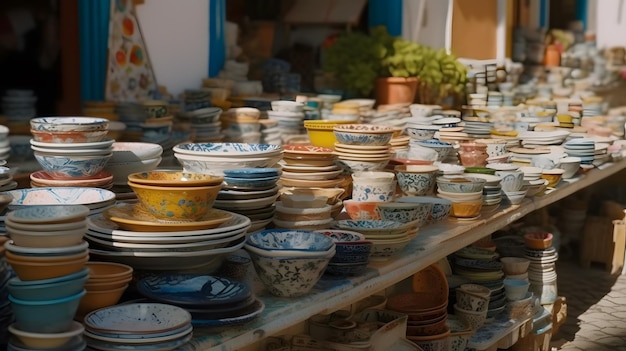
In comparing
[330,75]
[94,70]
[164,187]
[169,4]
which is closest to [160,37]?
[169,4]

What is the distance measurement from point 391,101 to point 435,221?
3.69 m

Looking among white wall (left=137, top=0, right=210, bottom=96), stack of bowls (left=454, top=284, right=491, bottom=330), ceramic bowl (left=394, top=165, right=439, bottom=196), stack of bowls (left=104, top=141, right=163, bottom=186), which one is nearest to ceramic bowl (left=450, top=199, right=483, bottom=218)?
ceramic bowl (left=394, top=165, right=439, bottom=196)

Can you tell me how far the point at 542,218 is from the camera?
678cm

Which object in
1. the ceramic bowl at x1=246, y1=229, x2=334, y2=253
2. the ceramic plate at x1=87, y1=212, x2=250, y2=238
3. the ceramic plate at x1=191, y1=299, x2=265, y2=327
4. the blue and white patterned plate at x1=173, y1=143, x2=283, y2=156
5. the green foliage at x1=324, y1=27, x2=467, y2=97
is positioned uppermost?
the green foliage at x1=324, y1=27, x2=467, y2=97

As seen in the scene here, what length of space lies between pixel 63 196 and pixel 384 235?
3.33 ft

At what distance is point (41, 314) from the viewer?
174 centimetres

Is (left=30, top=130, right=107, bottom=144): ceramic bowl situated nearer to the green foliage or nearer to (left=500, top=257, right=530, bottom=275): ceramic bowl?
(left=500, top=257, right=530, bottom=275): ceramic bowl

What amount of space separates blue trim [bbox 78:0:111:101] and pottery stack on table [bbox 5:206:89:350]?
3.50 m

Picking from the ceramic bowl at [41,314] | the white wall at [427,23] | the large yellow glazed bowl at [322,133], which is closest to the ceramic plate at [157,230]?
the ceramic bowl at [41,314]

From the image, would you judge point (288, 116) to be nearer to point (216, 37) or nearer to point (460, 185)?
point (216, 37)

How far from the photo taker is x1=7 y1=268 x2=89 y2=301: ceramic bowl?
1.75 m

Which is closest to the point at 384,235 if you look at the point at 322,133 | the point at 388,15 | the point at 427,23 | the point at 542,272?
the point at 322,133

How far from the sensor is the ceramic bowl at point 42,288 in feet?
5.75

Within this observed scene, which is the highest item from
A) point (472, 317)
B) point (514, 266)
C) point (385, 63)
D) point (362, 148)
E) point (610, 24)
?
point (610, 24)
